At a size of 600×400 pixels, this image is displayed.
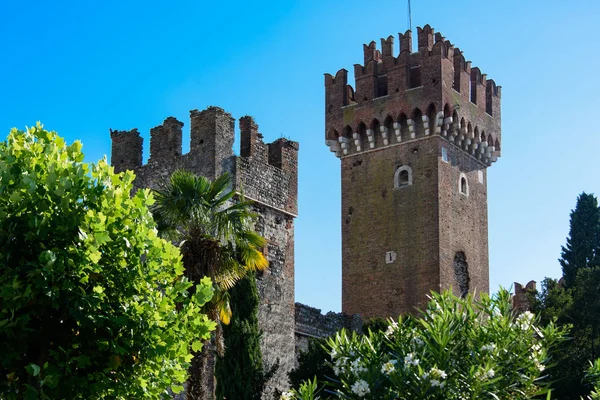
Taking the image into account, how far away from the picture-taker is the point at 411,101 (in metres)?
43.3

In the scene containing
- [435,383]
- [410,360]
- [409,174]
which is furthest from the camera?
[409,174]

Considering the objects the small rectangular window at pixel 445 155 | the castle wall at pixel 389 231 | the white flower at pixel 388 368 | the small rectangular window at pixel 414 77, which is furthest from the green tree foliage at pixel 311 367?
the small rectangular window at pixel 414 77

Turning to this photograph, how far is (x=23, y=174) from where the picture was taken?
1524 cm

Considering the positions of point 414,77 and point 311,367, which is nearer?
point 311,367

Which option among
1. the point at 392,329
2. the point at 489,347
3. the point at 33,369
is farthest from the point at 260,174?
the point at 33,369

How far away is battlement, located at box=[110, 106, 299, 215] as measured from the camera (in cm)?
2672

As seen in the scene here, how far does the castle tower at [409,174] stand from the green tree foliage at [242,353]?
1773 cm

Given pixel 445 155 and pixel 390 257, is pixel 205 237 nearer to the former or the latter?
pixel 390 257

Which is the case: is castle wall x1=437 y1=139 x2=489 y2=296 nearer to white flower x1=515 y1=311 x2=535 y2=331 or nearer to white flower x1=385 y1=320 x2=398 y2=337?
white flower x1=385 y1=320 x2=398 y2=337

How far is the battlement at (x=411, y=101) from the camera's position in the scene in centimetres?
4309

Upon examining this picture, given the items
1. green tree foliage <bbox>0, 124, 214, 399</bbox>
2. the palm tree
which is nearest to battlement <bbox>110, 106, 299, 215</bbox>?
the palm tree

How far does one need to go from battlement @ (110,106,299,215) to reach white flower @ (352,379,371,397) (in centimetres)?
1067

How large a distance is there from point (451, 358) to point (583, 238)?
3125 centimetres

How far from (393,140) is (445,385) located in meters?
28.8
